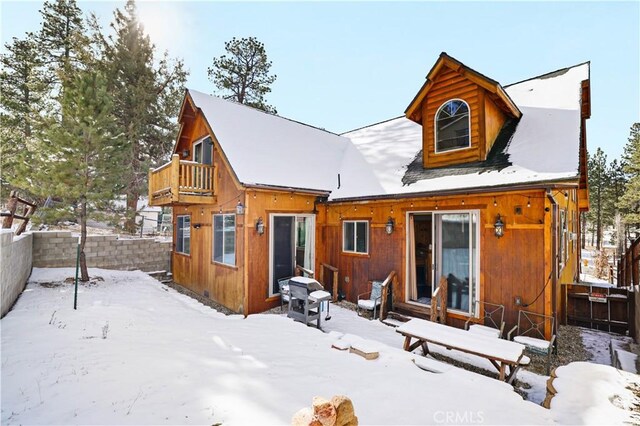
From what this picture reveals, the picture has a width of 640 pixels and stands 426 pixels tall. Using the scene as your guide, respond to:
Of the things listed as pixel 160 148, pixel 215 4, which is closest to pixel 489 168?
pixel 215 4

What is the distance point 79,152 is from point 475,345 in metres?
12.0

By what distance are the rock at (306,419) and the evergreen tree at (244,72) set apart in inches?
883

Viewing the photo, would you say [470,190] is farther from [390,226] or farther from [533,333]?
[533,333]

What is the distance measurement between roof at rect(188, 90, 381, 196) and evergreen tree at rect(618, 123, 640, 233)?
23.6 meters

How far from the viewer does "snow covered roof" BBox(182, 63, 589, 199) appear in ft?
19.7

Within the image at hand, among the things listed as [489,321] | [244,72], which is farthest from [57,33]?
[489,321]

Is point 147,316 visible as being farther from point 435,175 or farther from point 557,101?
point 557,101

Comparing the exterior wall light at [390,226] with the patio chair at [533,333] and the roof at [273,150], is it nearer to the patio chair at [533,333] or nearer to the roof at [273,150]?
the roof at [273,150]

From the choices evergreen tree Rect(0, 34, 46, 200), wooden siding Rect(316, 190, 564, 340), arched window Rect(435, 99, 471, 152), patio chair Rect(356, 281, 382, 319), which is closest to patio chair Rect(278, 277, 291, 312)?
patio chair Rect(356, 281, 382, 319)

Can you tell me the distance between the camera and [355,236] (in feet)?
27.2

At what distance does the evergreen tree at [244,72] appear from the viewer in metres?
20.9

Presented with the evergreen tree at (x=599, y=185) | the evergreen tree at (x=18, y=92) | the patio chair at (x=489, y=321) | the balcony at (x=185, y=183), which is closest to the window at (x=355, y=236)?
the patio chair at (x=489, y=321)

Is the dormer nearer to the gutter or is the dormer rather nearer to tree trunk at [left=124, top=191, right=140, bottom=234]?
the gutter

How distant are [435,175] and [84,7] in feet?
78.0
